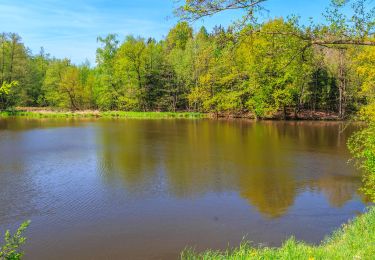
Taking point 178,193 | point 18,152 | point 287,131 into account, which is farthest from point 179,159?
point 287,131

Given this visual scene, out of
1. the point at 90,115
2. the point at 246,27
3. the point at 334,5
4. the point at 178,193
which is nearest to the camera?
the point at 246,27

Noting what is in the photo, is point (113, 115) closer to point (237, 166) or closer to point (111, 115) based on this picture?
point (111, 115)

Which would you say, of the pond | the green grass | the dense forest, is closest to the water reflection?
the pond

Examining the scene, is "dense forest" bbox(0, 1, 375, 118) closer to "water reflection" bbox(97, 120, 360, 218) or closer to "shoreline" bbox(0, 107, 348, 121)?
"shoreline" bbox(0, 107, 348, 121)

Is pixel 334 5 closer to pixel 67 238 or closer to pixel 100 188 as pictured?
pixel 67 238

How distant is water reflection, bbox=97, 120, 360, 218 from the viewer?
51.2 ft

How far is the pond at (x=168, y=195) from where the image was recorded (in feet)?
34.6

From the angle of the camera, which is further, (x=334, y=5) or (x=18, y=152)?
(x=18, y=152)

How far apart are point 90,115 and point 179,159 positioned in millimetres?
38337

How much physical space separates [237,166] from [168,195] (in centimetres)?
643

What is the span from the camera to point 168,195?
1491cm

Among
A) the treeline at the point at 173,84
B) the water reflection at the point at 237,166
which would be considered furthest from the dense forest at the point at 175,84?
the water reflection at the point at 237,166

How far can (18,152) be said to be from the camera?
2417 cm

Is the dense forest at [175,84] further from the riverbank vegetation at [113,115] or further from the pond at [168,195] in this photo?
the pond at [168,195]
